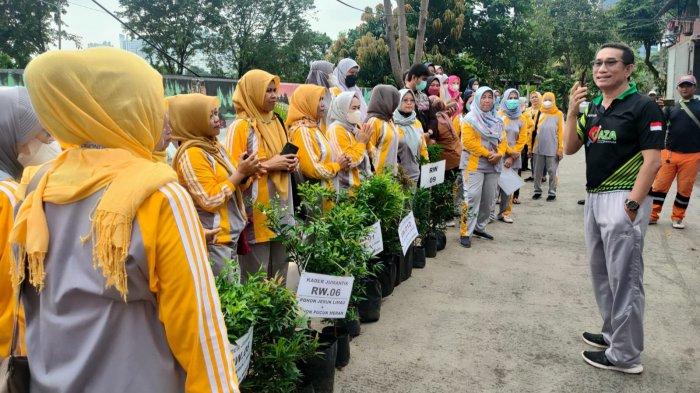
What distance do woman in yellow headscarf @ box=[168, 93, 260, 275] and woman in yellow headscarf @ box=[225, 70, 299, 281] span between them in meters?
0.33

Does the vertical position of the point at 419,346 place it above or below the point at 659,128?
below

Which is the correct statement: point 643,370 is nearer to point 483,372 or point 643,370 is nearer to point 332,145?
point 483,372

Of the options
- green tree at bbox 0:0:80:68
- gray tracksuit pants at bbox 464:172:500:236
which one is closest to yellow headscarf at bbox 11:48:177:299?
gray tracksuit pants at bbox 464:172:500:236

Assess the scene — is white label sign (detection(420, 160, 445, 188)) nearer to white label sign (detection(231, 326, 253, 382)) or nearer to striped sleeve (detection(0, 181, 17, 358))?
white label sign (detection(231, 326, 253, 382))

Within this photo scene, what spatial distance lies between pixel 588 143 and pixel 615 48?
60cm

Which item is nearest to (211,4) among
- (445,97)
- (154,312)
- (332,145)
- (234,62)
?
(234,62)

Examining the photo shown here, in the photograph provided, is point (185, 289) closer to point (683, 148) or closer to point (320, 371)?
point (320, 371)

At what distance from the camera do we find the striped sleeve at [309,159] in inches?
160

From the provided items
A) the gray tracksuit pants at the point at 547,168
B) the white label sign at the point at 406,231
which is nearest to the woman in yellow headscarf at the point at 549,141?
the gray tracksuit pants at the point at 547,168

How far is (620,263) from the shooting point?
3207 mm

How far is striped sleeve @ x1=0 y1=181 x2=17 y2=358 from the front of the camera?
5.26ft

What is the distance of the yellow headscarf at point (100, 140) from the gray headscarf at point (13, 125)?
0.77m

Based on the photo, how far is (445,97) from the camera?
833 cm

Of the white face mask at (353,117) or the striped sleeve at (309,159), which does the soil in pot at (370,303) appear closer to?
the striped sleeve at (309,159)
